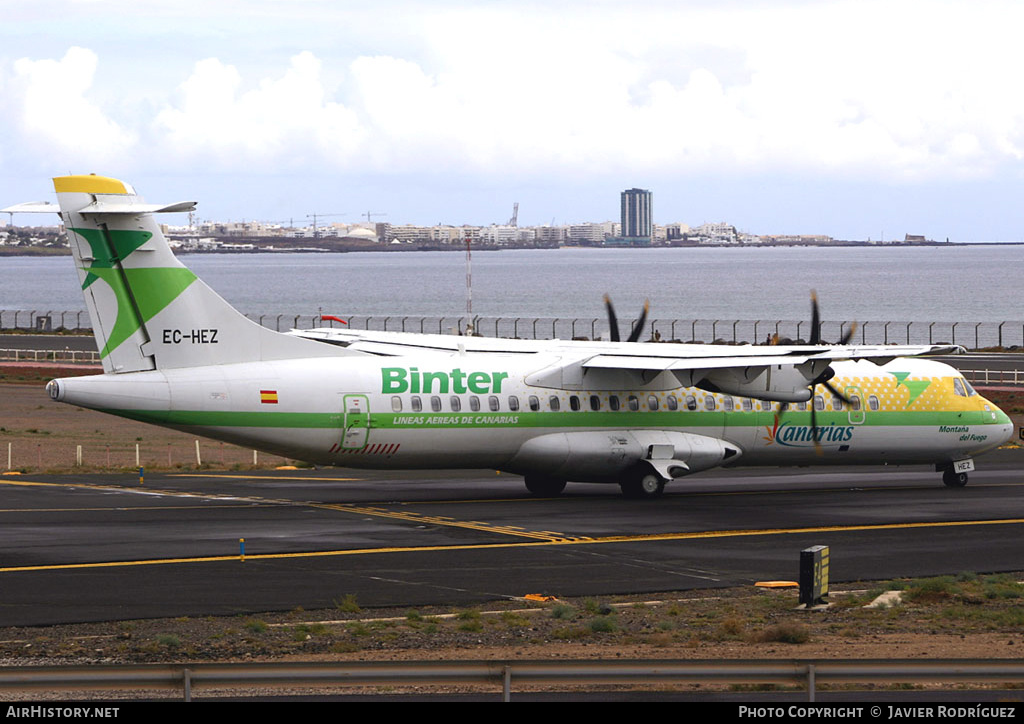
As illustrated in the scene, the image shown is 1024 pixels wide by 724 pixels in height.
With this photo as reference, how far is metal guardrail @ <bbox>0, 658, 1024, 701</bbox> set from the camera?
11289mm

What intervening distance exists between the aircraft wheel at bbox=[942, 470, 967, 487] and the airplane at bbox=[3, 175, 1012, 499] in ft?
0.19

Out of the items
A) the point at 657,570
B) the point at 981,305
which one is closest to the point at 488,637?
the point at 657,570

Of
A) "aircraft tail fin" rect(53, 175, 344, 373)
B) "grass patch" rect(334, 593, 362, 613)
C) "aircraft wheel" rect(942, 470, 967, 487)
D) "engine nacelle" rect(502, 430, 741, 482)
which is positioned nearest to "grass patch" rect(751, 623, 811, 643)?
"grass patch" rect(334, 593, 362, 613)

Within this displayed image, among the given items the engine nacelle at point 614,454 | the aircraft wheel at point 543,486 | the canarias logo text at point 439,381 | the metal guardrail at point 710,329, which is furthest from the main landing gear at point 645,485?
the metal guardrail at point 710,329

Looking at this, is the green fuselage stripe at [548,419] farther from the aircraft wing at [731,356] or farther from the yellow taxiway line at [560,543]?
the yellow taxiway line at [560,543]

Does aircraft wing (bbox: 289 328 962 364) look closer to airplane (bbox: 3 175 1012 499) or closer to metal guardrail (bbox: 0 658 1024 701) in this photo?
airplane (bbox: 3 175 1012 499)

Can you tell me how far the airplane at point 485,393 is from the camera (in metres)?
28.9

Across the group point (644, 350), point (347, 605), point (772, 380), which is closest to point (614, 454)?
point (644, 350)

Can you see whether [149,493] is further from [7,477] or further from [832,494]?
[832,494]

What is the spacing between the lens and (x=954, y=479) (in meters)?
38.4

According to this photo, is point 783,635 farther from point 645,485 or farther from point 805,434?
point 805,434

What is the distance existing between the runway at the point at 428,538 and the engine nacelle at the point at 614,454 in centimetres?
85

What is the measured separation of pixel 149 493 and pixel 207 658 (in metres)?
17.8

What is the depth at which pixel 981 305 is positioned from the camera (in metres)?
179
